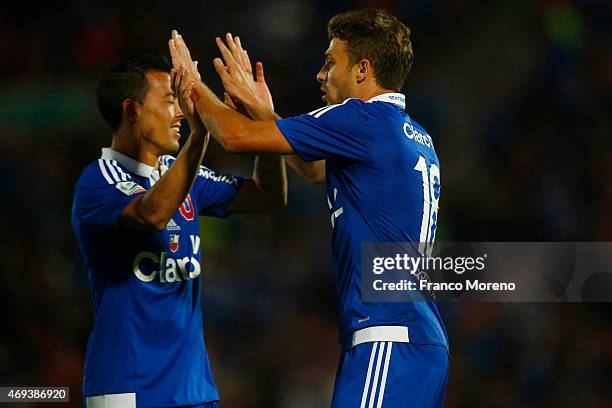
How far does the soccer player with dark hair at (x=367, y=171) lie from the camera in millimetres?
3432

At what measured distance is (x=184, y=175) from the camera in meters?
3.73

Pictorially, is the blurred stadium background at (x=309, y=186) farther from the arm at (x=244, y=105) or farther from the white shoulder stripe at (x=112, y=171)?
the arm at (x=244, y=105)

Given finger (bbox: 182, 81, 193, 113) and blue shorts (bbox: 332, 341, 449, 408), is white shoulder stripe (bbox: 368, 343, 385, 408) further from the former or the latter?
finger (bbox: 182, 81, 193, 113)

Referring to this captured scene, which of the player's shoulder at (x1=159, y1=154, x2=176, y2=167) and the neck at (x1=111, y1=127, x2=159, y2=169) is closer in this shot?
the neck at (x1=111, y1=127, x2=159, y2=169)

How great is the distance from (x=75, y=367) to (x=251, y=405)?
1371 mm

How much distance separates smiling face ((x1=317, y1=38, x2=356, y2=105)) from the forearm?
1.84 feet

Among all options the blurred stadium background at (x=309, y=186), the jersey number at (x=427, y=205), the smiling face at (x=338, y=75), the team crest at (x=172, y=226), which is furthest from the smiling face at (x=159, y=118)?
the blurred stadium background at (x=309, y=186)

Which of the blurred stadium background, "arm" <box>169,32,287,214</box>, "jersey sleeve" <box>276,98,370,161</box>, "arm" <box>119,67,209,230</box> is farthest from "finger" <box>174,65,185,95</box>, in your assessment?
the blurred stadium background

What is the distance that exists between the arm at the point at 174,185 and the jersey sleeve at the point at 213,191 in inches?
23.3

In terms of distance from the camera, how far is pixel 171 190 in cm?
372

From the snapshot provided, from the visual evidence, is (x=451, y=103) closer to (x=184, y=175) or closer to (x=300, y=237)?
(x=300, y=237)

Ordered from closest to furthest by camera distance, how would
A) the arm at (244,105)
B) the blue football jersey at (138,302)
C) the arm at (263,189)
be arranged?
1. the arm at (244,105)
2. the blue football jersey at (138,302)
3. the arm at (263,189)

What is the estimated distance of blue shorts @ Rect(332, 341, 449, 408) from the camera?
3.38 metres

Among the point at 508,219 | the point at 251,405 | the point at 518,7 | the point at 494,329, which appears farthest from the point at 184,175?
the point at 518,7
